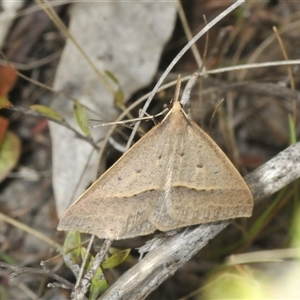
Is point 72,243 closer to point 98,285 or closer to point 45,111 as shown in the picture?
point 98,285


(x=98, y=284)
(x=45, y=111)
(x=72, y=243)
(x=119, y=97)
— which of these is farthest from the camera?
(x=119, y=97)

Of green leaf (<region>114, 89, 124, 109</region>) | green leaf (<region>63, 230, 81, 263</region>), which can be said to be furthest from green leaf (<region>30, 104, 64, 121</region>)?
green leaf (<region>63, 230, 81, 263</region>)

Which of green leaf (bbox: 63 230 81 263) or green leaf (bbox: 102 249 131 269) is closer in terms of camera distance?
green leaf (bbox: 102 249 131 269)

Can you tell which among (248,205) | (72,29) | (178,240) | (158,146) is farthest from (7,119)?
(248,205)

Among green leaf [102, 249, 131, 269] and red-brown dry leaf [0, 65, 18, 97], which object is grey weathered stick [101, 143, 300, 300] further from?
red-brown dry leaf [0, 65, 18, 97]

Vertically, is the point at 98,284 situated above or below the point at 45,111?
below

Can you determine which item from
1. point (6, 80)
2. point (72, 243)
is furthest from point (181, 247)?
point (6, 80)

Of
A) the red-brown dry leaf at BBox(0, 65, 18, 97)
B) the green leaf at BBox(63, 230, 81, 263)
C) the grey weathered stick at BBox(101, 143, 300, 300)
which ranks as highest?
the red-brown dry leaf at BBox(0, 65, 18, 97)
